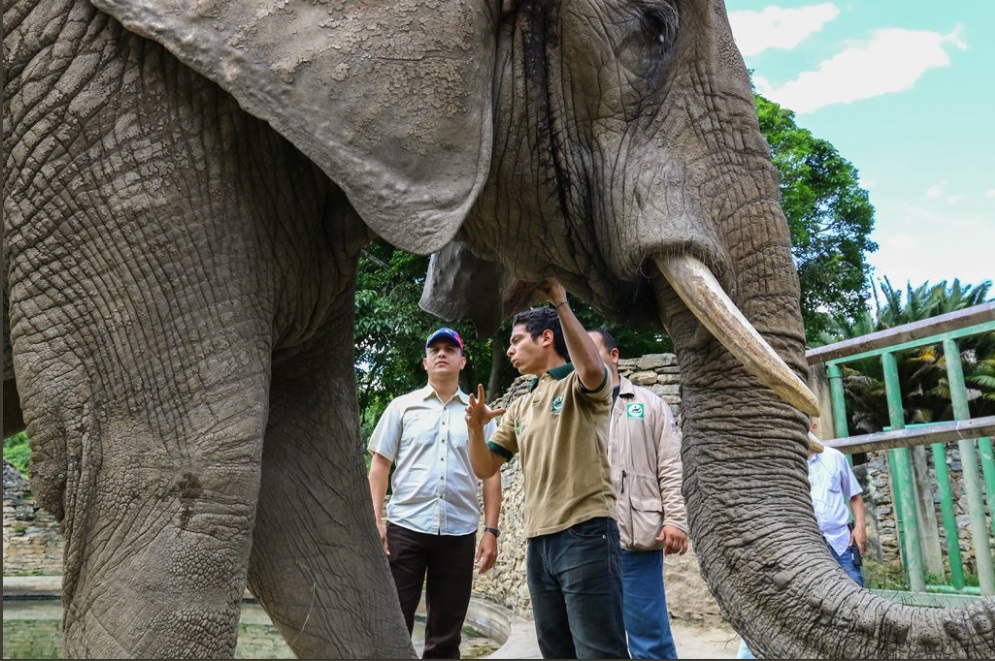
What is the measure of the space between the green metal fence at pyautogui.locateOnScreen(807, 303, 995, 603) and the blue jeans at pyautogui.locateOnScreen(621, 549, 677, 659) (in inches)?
56.8

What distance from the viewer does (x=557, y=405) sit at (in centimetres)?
464

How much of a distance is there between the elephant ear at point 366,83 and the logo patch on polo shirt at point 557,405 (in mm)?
2306

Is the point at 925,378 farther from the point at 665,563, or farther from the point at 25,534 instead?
the point at 25,534

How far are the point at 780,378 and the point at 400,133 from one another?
1.05 meters

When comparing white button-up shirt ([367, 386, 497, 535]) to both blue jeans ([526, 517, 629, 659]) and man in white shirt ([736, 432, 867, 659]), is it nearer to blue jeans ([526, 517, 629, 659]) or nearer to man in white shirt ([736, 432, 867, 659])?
blue jeans ([526, 517, 629, 659])

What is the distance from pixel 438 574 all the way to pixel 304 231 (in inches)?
147

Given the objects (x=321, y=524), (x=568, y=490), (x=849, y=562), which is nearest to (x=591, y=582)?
(x=568, y=490)

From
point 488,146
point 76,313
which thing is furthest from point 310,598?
point 488,146

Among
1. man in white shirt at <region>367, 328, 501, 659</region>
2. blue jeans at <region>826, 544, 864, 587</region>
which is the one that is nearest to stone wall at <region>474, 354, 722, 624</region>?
blue jeans at <region>826, 544, 864, 587</region>

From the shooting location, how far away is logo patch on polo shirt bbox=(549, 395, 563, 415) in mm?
4605

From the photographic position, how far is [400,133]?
2.29 meters

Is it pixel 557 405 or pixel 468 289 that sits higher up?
pixel 468 289

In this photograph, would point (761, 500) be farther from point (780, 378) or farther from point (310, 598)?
point (310, 598)

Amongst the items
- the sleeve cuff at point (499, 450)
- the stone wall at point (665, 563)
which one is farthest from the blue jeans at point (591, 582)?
the stone wall at point (665, 563)
